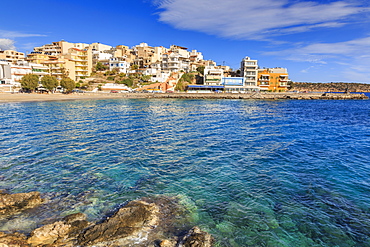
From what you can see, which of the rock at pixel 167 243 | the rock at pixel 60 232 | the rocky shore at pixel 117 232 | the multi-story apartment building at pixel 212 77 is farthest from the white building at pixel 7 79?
the rock at pixel 167 243

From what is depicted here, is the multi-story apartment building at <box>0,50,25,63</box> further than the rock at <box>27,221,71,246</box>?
Yes

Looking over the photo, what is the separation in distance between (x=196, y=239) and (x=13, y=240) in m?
5.56

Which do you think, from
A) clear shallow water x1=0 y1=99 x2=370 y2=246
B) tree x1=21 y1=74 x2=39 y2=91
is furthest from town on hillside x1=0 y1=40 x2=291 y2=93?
clear shallow water x1=0 y1=99 x2=370 y2=246

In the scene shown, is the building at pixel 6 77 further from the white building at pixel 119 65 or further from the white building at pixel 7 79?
the white building at pixel 119 65

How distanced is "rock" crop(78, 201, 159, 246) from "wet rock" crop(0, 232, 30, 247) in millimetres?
1594

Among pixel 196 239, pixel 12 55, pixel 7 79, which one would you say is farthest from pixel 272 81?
pixel 12 55

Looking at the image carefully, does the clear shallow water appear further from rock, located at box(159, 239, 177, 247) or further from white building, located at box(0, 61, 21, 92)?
white building, located at box(0, 61, 21, 92)

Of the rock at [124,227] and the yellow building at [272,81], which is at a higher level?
the yellow building at [272,81]

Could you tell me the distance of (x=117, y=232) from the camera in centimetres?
783

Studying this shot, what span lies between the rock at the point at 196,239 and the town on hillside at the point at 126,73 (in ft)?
300

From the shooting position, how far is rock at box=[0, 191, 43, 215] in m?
9.37

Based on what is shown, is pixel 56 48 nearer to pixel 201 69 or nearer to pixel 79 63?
pixel 79 63

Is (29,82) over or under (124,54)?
under

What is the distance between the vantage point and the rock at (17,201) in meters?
9.37
